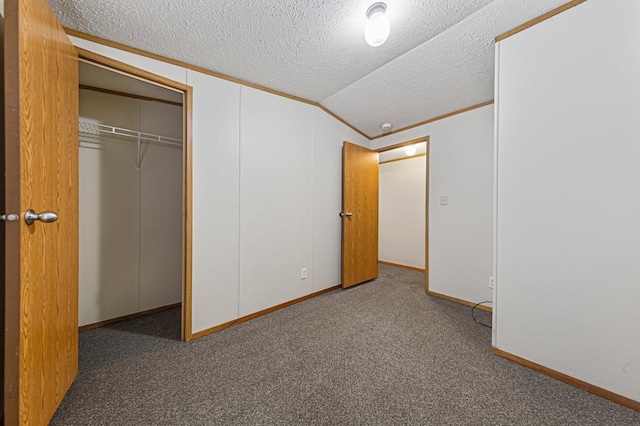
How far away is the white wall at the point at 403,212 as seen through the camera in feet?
13.7

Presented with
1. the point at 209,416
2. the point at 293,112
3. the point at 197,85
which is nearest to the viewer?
the point at 209,416

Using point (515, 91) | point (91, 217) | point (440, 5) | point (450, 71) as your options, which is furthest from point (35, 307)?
point (450, 71)

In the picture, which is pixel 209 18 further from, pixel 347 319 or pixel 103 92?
pixel 347 319

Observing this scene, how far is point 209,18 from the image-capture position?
4.75 feet

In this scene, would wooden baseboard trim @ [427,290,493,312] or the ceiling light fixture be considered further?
wooden baseboard trim @ [427,290,493,312]

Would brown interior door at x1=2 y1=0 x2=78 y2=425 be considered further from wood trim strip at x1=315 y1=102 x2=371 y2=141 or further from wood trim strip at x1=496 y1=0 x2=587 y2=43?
wood trim strip at x1=496 y1=0 x2=587 y2=43

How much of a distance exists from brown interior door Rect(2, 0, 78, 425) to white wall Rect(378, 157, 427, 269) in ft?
13.9

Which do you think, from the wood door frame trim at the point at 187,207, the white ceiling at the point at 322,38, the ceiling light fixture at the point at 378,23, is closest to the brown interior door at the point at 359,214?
the white ceiling at the point at 322,38

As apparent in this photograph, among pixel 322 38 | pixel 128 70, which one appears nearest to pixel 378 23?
pixel 322 38

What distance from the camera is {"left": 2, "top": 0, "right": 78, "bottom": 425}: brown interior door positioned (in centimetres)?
85

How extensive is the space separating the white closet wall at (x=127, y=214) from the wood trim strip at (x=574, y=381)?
2937 millimetres

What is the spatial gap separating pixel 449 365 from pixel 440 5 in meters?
2.22

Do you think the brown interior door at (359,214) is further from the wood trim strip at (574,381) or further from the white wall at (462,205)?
the wood trim strip at (574,381)

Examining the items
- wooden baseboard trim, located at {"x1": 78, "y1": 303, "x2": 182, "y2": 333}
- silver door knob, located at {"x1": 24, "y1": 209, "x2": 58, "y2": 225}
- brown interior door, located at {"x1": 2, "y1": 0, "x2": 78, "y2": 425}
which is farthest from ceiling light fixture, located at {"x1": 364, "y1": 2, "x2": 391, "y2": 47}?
wooden baseboard trim, located at {"x1": 78, "y1": 303, "x2": 182, "y2": 333}
